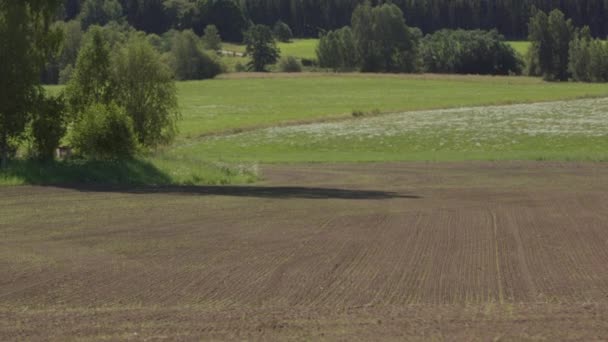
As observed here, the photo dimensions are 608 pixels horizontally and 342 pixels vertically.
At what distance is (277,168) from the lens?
50.4m

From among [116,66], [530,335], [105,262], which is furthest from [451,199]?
[116,66]

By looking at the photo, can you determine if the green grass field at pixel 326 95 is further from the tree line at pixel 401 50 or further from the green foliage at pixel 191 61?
the tree line at pixel 401 50

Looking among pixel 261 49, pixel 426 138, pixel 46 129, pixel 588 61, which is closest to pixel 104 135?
pixel 46 129

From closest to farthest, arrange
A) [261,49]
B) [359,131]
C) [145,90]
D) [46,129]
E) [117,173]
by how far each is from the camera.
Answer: [117,173], [46,129], [145,90], [359,131], [261,49]

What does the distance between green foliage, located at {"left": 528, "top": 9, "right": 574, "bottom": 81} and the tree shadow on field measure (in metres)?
122

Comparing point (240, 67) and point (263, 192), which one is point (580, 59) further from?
point (263, 192)

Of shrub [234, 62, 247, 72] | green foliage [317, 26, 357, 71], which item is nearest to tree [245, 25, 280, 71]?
shrub [234, 62, 247, 72]

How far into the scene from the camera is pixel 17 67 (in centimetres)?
4006

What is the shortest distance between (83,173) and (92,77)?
9006 millimetres

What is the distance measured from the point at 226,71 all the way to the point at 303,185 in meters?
117

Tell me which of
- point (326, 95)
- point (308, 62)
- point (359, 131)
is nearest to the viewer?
point (359, 131)

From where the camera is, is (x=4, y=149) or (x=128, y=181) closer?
(x=128, y=181)

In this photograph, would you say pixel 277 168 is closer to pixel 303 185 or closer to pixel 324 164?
pixel 324 164

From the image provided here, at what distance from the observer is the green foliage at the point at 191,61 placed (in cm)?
14638
